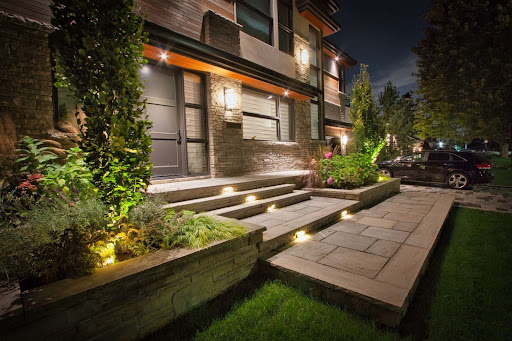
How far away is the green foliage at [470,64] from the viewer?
12641mm

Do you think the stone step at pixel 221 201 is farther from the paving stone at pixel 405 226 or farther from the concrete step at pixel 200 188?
the paving stone at pixel 405 226

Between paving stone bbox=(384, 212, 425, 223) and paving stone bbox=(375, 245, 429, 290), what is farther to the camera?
paving stone bbox=(384, 212, 425, 223)

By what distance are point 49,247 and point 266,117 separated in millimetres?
7266

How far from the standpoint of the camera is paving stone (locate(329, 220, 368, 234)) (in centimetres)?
408

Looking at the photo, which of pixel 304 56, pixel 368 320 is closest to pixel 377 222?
pixel 368 320

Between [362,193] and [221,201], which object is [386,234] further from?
[221,201]

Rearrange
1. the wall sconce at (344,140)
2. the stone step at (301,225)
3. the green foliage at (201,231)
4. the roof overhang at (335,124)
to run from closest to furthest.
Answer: the green foliage at (201,231) → the stone step at (301,225) → the roof overhang at (335,124) → the wall sconce at (344,140)

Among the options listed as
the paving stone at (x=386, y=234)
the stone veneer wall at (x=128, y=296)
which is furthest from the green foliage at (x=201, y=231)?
the paving stone at (x=386, y=234)

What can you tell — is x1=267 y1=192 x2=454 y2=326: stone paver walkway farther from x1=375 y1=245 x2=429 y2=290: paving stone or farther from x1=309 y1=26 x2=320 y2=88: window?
x1=309 y1=26 x2=320 y2=88: window

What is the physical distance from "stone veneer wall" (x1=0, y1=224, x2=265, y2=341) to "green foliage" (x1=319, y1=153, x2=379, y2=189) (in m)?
4.56

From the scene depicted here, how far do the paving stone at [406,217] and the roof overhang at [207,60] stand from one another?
501 cm

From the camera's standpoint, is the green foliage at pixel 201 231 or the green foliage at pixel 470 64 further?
the green foliage at pixel 470 64

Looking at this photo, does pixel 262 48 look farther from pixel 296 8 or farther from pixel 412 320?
pixel 412 320

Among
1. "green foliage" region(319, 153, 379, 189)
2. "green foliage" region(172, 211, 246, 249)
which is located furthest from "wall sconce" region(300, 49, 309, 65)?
"green foliage" region(172, 211, 246, 249)
